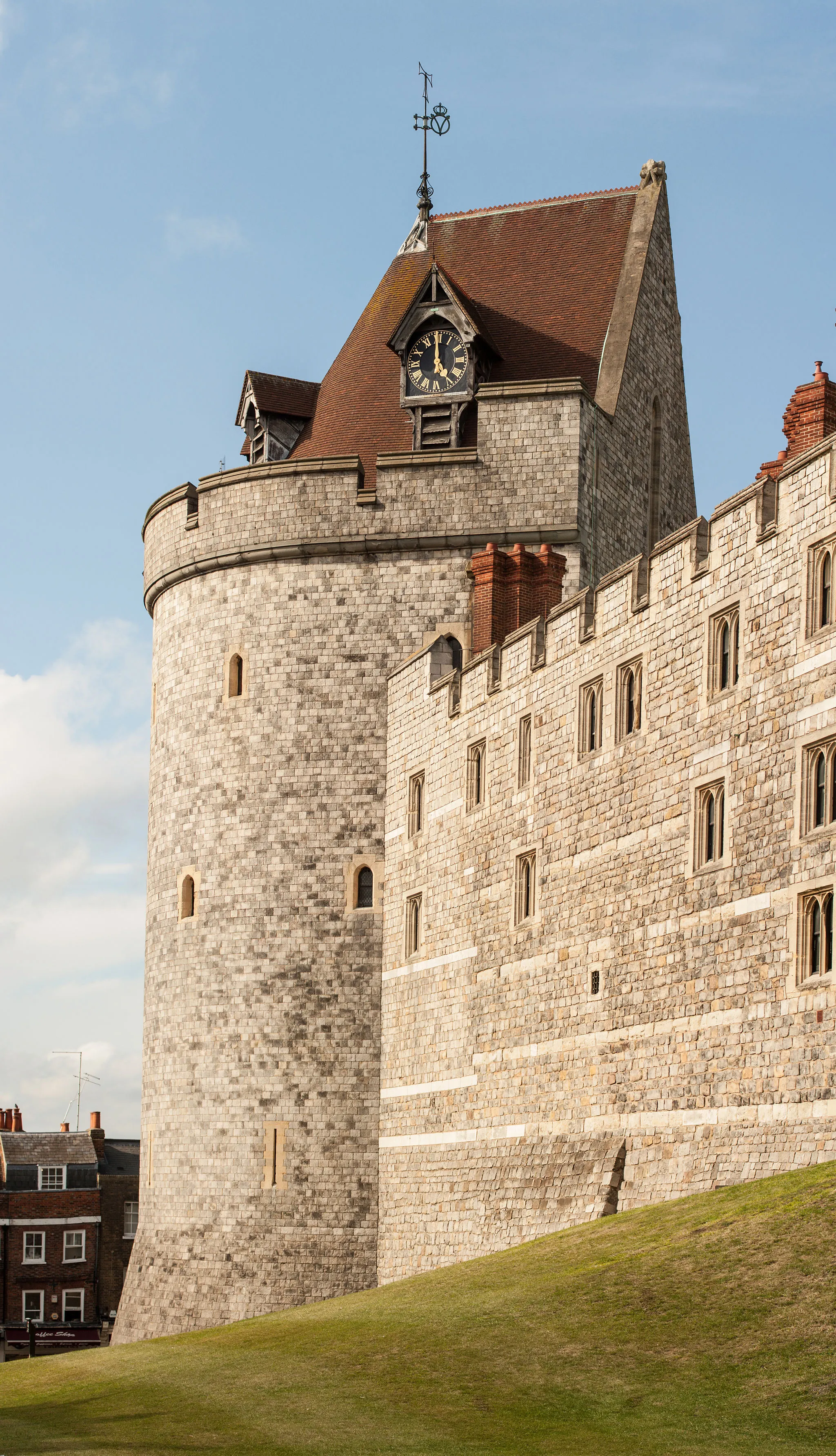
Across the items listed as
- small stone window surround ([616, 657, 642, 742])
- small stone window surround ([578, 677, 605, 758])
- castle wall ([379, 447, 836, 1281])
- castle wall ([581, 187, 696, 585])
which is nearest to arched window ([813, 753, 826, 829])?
castle wall ([379, 447, 836, 1281])

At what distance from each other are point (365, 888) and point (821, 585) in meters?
13.8

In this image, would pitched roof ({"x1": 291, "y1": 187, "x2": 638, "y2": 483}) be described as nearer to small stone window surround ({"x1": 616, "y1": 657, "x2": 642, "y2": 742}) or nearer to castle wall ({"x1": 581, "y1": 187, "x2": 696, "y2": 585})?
castle wall ({"x1": 581, "y1": 187, "x2": 696, "y2": 585})

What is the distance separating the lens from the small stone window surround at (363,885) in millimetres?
33031

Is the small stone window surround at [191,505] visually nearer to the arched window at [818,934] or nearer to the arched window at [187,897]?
the arched window at [187,897]

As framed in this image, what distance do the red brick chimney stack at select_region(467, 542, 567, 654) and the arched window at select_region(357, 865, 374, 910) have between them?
435 centimetres

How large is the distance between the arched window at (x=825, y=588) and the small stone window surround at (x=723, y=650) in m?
1.71

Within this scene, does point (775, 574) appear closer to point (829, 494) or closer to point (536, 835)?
point (829, 494)

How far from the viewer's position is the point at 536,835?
28.0m

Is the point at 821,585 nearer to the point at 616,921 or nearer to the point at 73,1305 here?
the point at 616,921

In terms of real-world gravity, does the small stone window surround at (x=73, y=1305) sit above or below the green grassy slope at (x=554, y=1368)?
below

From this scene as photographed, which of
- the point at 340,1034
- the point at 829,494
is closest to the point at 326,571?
the point at 340,1034

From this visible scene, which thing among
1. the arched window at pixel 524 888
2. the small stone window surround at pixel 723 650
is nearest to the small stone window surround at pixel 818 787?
the small stone window surround at pixel 723 650

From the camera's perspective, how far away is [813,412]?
25.2 metres

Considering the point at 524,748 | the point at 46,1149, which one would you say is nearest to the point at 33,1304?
the point at 46,1149
